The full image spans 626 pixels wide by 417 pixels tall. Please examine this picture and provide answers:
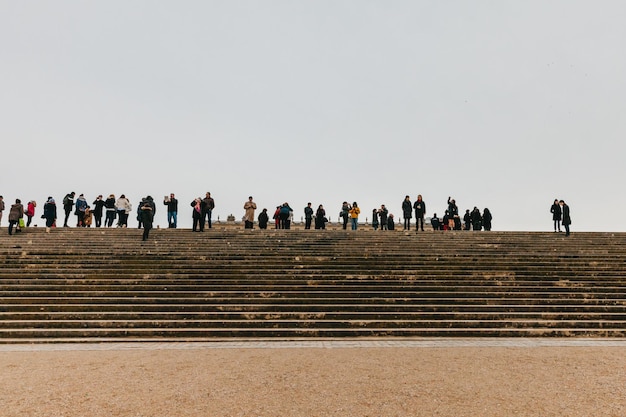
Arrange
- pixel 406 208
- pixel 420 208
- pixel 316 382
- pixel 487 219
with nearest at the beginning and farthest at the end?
1. pixel 316 382
2. pixel 420 208
3. pixel 406 208
4. pixel 487 219

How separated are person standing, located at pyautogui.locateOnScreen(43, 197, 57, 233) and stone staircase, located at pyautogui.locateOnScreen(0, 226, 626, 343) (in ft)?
7.44

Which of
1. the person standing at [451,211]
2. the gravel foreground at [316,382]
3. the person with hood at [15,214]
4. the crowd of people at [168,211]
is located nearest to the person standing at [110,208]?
the crowd of people at [168,211]

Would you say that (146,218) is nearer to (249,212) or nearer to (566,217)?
(249,212)

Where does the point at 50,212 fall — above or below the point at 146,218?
above

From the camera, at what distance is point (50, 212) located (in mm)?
19359

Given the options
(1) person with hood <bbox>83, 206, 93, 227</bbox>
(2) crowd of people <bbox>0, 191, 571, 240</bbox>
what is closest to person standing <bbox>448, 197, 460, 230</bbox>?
(2) crowd of people <bbox>0, 191, 571, 240</bbox>

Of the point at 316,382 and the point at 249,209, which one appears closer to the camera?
the point at 316,382

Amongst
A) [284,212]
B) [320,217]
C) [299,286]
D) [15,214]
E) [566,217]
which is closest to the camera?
[299,286]

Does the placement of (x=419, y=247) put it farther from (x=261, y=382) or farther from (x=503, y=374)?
(x=261, y=382)

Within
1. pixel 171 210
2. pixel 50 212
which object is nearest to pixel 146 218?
pixel 171 210

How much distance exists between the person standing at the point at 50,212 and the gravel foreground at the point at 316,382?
42.9ft

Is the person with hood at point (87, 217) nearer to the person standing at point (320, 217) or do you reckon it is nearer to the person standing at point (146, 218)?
the person standing at point (146, 218)

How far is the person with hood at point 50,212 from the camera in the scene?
19328mm

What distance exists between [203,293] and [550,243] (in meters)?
13.4
